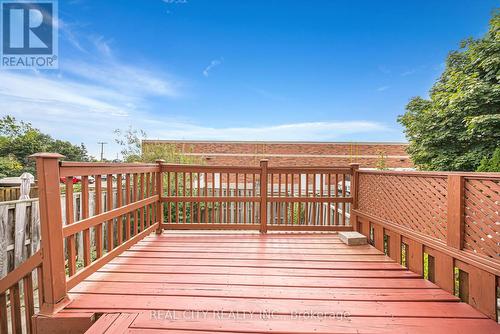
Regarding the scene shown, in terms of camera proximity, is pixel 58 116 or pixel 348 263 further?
pixel 58 116

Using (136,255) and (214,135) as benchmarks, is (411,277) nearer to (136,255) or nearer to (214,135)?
(136,255)

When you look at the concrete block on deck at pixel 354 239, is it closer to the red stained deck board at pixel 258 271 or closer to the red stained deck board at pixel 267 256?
the red stained deck board at pixel 267 256

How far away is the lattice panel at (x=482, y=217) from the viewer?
61.4 inches

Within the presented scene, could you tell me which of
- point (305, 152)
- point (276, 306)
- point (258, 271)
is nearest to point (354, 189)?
point (258, 271)

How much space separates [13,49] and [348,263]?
20.5ft

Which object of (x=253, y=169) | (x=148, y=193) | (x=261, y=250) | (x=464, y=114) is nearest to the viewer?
(x=261, y=250)

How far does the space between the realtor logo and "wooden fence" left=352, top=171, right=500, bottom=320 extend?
20.2 ft

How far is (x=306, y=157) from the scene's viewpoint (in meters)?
16.2

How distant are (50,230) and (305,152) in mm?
15575

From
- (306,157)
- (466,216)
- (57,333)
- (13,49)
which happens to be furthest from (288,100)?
(57,333)

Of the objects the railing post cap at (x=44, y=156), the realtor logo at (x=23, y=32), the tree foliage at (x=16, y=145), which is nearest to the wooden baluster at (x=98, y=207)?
the railing post cap at (x=44, y=156)

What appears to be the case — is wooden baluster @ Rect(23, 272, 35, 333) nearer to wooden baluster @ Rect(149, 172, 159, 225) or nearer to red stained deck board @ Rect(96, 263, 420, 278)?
red stained deck board @ Rect(96, 263, 420, 278)

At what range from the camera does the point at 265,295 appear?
1811mm

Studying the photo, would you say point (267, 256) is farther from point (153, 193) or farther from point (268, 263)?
point (153, 193)
